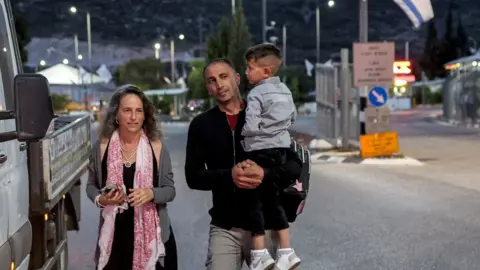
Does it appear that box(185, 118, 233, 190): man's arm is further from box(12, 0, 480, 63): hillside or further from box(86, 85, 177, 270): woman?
box(12, 0, 480, 63): hillside

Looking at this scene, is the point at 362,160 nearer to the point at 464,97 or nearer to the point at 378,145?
the point at 378,145

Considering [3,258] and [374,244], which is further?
[374,244]

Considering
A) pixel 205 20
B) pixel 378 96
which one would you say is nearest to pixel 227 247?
pixel 378 96

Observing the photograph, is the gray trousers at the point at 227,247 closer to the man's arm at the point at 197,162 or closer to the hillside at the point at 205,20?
the man's arm at the point at 197,162

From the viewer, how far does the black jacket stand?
423 centimetres

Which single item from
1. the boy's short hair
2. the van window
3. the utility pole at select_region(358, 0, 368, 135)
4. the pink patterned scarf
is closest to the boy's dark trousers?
the boy's short hair

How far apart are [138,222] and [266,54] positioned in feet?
3.89

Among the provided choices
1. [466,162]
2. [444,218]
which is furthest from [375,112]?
[444,218]

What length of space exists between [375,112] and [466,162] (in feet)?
7.89

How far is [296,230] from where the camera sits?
953 centimetres

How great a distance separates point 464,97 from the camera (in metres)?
36.2

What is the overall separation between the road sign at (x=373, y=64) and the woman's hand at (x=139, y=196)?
48.3ft

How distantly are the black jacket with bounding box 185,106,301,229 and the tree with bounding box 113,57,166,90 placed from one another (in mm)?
74367

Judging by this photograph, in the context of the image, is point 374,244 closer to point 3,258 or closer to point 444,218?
point 444,218
